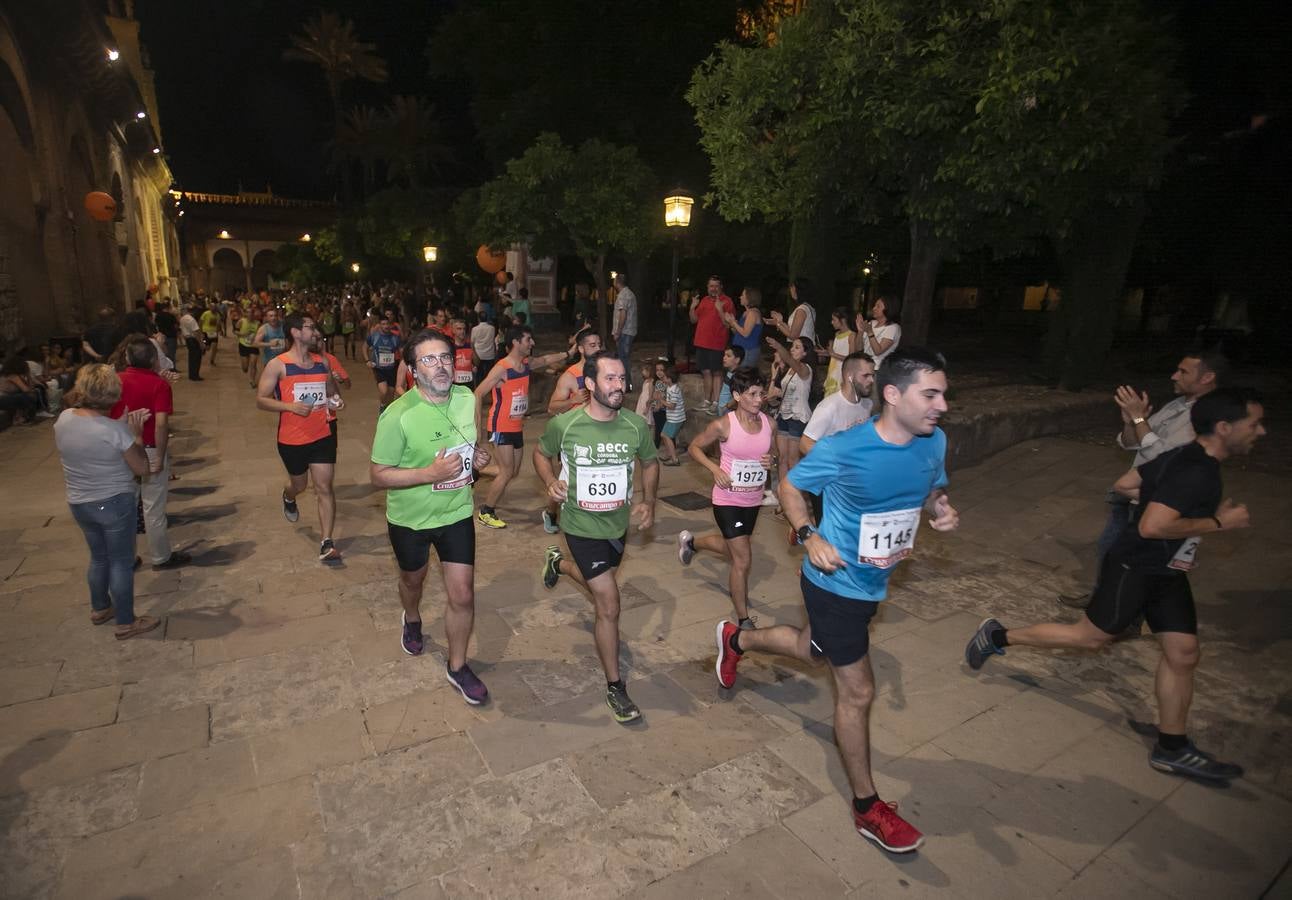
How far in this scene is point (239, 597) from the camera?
18.5 ft

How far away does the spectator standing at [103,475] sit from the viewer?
452cm

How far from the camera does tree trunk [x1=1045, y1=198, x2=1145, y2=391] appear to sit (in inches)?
464

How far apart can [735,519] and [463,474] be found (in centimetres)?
190

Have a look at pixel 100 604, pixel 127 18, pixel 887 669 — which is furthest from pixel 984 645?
pixel 127 18

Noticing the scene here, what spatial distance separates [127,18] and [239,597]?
46.6 metres

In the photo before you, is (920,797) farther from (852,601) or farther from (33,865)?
(33,865)

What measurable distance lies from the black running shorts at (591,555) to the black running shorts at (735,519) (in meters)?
1.02

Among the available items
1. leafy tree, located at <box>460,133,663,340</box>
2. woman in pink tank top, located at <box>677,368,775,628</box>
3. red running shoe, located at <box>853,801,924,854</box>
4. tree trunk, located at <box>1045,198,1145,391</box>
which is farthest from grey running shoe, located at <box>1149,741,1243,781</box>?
leafy tree, located at <box>460,133,663,340</box>

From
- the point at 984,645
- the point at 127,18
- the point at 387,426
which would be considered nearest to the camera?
the point at 387,426

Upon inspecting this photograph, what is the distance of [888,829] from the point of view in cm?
315

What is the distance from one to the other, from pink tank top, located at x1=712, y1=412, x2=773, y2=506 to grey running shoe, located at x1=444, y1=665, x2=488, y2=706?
1.92m

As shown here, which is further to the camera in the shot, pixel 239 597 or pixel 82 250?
pixel 82 250

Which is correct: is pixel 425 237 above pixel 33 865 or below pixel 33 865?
above

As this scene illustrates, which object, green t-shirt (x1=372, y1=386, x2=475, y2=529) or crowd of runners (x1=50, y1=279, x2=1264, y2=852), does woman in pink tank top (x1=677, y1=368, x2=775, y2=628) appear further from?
green t-shirt (x1=372, y1=386, x2=475, y2=529)
